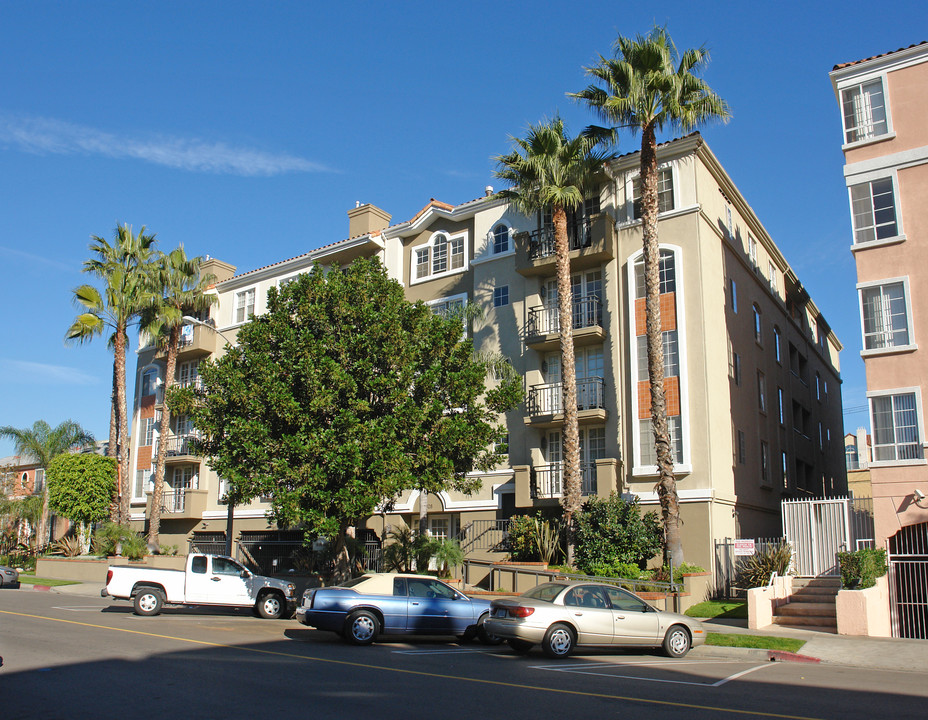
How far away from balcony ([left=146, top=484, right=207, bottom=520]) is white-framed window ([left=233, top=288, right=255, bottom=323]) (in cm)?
852

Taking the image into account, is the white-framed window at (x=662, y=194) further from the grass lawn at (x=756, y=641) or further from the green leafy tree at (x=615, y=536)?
the grass lawn at (x=756, y=641)

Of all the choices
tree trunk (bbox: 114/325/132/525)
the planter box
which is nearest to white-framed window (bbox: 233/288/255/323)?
tree trunk (bbox: 114/325/132/525)

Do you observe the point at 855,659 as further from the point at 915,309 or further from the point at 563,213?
the point at 563,213

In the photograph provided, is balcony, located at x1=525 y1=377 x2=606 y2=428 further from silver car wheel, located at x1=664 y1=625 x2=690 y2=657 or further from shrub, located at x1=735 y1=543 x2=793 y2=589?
silver car wheel, located at x1=664 y1=625 x2=690 y2=657

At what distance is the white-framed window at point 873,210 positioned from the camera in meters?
→ 21.4

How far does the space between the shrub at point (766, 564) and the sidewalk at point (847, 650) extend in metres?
2.36

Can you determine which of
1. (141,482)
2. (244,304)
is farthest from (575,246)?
(141,482)

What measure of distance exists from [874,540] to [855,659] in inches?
250

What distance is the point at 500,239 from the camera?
30.5 m

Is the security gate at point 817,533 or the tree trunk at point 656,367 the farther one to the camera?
the tree trunk at point 656,367

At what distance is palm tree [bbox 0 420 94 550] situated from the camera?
157 feet

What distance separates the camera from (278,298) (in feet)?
74.0

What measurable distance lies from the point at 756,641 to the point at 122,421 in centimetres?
3234

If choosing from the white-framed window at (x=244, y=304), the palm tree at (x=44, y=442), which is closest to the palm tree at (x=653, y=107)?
the white-framed window at (x=244, y=304)
